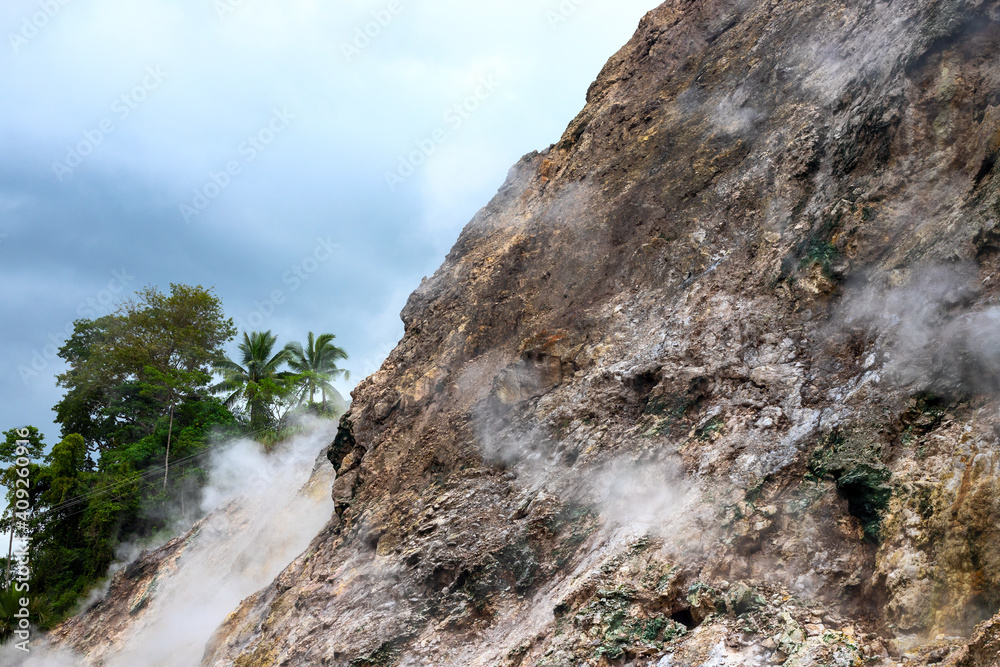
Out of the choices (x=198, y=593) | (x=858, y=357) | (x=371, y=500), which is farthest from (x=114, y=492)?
(x=858, y=357)

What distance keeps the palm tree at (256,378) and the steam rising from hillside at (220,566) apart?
828 cm

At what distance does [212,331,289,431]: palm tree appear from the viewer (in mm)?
27078

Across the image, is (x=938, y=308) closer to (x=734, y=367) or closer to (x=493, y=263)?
(x=734, y=367)

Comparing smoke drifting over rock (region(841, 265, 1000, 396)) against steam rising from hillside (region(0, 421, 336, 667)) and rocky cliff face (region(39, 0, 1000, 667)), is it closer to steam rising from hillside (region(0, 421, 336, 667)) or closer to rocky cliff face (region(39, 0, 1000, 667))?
rocky cliff face (region(39, 0, 1000, 667))

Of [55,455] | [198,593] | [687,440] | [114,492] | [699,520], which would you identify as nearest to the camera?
[699,520]

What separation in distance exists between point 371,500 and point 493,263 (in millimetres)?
4415

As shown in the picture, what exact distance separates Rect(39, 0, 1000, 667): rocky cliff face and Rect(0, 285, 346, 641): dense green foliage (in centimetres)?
1348

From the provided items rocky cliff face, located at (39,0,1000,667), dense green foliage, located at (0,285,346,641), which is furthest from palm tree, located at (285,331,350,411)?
rocky cliff face, located at (39,0,1000,667)

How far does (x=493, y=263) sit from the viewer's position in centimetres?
1166

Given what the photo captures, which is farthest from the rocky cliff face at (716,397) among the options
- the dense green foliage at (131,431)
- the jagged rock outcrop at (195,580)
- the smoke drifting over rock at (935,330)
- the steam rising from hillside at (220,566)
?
the dense green foliage at (131,431)

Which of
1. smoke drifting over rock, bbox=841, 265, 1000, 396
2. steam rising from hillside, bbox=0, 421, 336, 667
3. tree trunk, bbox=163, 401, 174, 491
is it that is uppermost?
tree trunk, bbox=163, 401, 174, 491

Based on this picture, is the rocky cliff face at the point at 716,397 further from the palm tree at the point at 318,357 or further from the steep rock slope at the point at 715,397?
the palm tree at the point at 318,357

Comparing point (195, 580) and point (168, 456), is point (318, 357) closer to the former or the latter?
point (168, 456)

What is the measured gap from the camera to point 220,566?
15.4m
